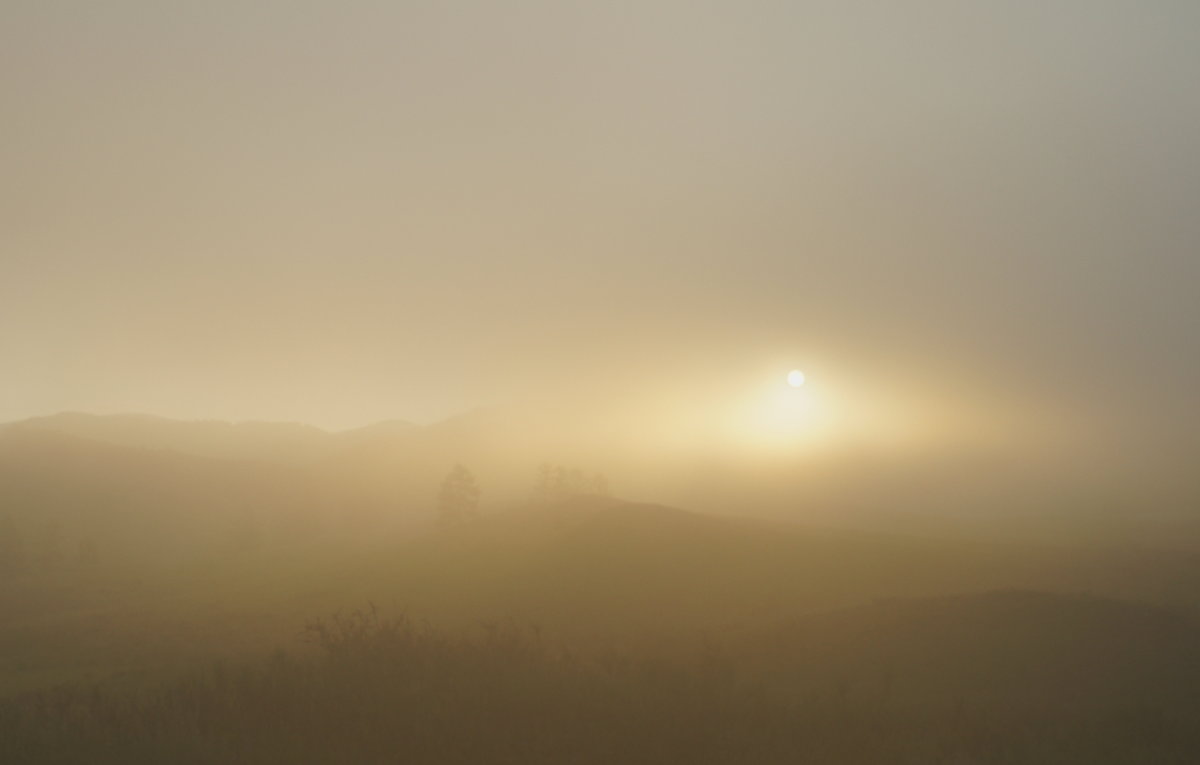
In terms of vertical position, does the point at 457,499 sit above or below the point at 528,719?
above

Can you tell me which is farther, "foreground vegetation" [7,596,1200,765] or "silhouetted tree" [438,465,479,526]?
"silhouetted tree" [438,465,479,526]

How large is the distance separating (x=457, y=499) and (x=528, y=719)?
2474 inches

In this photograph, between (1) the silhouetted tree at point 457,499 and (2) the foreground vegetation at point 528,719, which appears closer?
(2) the foreground vegetation at point 528,719

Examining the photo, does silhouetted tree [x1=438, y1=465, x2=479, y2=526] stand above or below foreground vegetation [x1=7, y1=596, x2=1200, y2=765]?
above

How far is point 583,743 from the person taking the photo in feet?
25.2

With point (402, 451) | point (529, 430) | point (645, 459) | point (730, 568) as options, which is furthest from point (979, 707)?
point (529, 430)

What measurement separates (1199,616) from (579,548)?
29.3 m

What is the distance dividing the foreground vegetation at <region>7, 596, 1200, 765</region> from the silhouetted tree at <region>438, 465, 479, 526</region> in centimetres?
5746

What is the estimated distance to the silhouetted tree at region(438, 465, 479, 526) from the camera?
68312mm

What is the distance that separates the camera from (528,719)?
26.7 feet

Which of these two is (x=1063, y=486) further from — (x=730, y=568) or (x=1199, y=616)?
(x=1199, y=616)

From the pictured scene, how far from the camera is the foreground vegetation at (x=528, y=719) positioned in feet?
24.8

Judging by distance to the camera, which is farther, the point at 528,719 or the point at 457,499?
the point at 457,499

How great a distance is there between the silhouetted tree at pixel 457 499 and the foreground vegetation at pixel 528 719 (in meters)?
57.5
